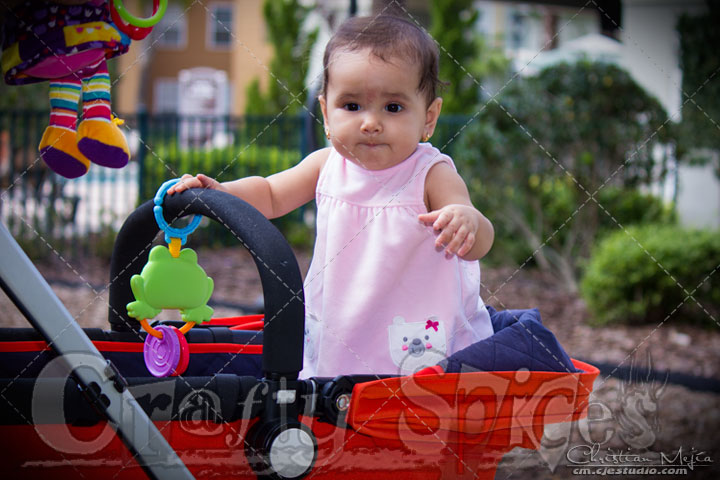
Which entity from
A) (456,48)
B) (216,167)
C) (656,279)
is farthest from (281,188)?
(456,48)

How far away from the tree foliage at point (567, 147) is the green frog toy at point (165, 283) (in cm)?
383

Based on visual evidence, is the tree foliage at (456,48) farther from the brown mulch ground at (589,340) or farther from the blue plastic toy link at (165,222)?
the blue plastic toy link at (165,222)

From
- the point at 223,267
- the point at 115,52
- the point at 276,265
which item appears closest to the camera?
the point at 276,265

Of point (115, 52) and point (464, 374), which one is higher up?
point (115, 52)

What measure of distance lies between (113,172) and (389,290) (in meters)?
6.40

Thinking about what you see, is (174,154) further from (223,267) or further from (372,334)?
(372,334)

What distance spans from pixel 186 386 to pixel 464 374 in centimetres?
43

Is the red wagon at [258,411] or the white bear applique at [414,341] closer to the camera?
the red wagon at [258,411]

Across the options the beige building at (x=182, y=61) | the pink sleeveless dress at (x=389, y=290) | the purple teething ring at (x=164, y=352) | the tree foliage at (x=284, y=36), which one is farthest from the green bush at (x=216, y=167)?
the beige building at (x=182, y=61)

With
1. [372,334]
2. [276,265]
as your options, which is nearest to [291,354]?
[276,265]

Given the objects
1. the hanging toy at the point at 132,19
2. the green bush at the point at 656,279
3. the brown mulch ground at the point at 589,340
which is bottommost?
the brown mulch ground at the point at 589,340

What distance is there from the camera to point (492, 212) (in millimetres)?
6695

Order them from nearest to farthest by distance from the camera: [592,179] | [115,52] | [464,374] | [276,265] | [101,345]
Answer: [276,265]
[464,374]
[115,52]
[101,345]
[592,179]

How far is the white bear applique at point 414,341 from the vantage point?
4.62 feet
